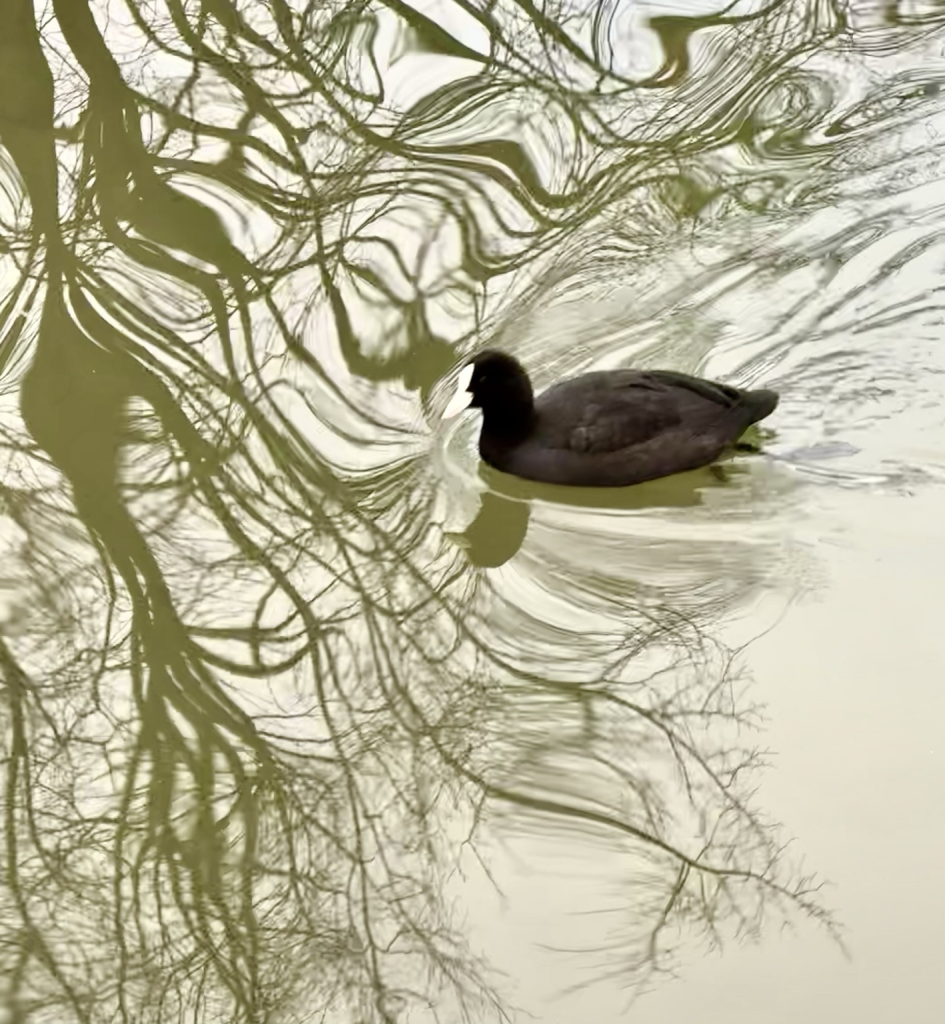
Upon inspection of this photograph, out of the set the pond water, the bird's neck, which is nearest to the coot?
the bird's neck

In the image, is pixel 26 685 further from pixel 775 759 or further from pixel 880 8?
pixel 880 8

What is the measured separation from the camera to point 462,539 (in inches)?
166

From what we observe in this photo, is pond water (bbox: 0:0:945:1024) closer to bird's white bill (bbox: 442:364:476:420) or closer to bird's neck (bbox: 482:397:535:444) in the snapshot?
bird's white bill (bbox: 442:364:476:420)

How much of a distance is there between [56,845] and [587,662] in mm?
1403

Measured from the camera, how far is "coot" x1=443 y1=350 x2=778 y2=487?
4.17 meters

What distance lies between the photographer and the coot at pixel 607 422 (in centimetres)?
417

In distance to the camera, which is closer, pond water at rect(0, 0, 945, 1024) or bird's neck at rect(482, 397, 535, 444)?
pond water at rect(0, 0, 945, 1024)

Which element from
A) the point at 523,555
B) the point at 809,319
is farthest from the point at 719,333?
the point at 523,555

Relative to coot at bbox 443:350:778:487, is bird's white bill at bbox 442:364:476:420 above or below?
above

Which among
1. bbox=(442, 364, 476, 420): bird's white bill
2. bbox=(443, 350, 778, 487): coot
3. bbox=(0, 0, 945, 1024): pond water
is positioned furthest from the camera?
bbox=(442, 364, 476, 420): bird's white bill

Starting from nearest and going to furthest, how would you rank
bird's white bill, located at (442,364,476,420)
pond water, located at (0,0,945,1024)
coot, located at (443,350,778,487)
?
pond water, located at (0,0,945,1024) → coot, located at (443,350,778,487) → bird's white bill, located at (442,364,476,420)

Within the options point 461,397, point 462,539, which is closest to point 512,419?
point 461,397

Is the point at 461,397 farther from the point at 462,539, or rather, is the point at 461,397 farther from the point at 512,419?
the point at 462,539

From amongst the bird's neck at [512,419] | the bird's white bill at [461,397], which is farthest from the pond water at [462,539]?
the bird's neck at [512,419]
